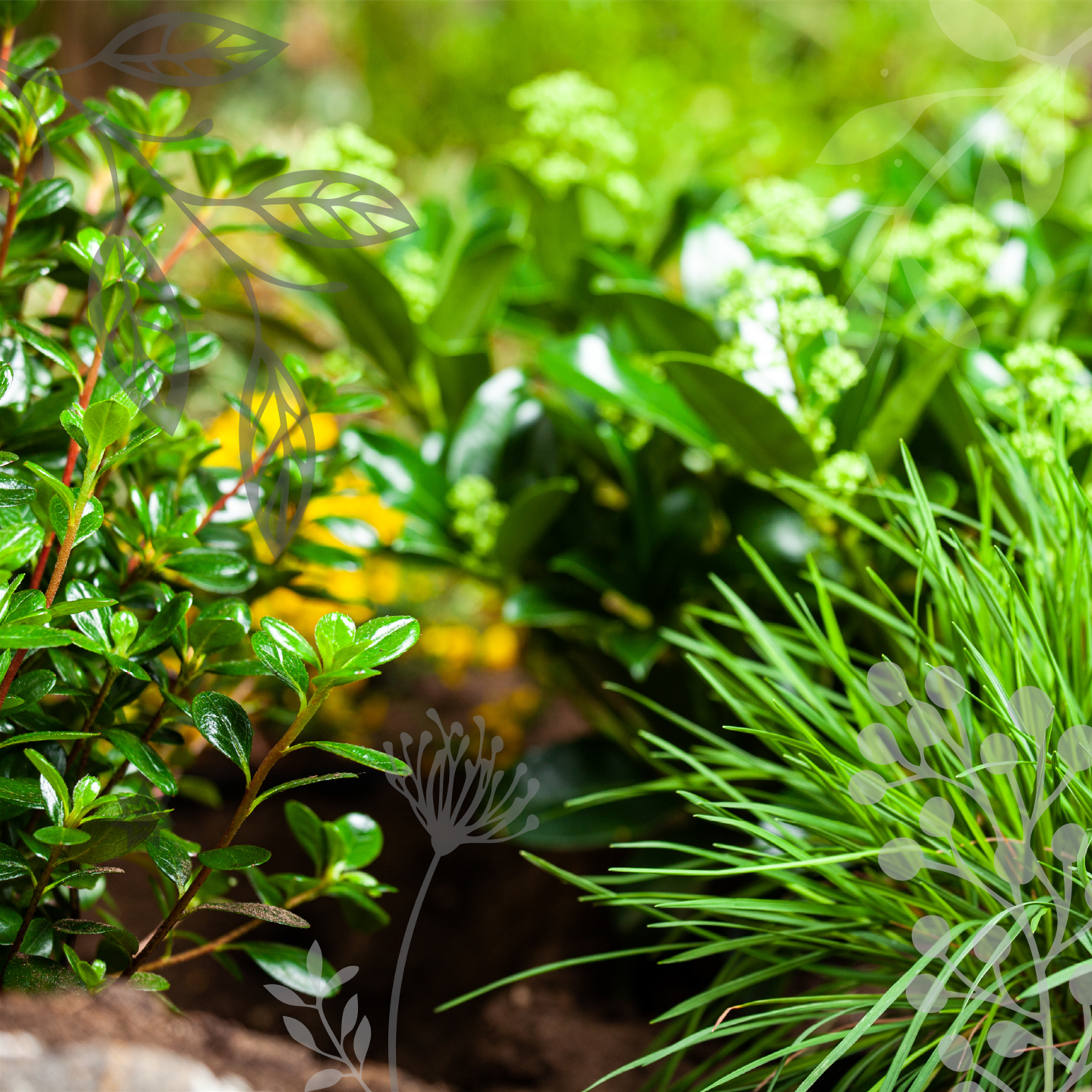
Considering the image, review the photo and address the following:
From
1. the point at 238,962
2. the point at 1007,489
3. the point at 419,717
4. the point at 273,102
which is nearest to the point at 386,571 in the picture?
the point at 419,717

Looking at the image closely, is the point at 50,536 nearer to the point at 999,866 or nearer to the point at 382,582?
the point at 999,866

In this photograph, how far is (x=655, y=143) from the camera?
230 centimetres

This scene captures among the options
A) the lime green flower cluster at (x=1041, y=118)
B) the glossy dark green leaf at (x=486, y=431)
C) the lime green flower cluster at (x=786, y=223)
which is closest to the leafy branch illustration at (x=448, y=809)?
the glossy dark green leaf at (x=486, y=431)

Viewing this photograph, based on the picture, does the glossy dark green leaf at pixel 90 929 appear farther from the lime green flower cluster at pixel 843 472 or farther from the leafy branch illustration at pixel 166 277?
the lime green flower cluster at pixel 843 472

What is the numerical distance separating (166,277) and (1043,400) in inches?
19.5

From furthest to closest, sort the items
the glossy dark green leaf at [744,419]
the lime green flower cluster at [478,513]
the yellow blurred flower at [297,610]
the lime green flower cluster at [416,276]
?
the yellow blurred flower at [297,610], the lime green flower cluster at [416,276], the lime green flower cluster at [478,513], the glossy dark green leaf at [744,419]

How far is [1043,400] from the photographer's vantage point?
48 centimetres

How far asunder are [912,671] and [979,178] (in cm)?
57

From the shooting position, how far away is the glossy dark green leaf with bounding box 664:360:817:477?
0.50m

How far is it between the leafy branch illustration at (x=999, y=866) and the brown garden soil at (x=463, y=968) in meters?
0.22

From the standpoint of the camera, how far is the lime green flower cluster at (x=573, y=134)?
0.81 metres

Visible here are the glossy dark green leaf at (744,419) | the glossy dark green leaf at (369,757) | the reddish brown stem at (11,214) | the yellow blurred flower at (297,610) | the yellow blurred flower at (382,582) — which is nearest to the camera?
the glossy dark green leaf at (369,757)

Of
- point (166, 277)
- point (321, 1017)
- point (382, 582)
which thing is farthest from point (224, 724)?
point (382, 582)

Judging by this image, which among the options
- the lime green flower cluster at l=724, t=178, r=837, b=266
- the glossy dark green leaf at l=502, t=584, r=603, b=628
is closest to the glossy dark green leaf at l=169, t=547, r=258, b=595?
the glossy dark green leaf at l=502, t=584, r=603, b=628
